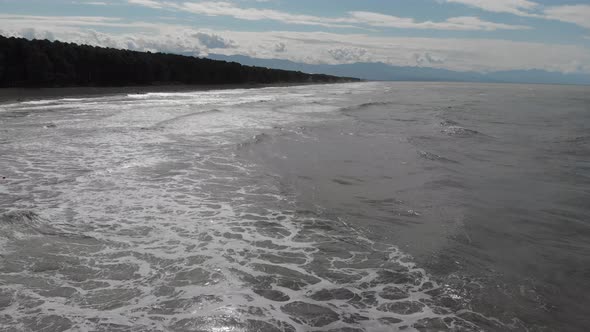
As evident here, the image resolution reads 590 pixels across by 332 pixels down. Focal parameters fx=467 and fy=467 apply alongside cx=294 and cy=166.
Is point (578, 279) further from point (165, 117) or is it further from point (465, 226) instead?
point (165, 117)

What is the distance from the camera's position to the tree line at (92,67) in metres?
33.4

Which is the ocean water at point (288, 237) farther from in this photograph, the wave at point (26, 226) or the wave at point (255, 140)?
the wave at point (255, 140)

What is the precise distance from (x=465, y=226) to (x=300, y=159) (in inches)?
217

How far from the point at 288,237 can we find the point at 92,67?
39.2 meters

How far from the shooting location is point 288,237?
6.60 m

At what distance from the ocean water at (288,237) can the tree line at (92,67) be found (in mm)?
23762

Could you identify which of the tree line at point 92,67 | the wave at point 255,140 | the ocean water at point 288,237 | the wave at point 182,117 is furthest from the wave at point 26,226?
the tree line at point 92,67

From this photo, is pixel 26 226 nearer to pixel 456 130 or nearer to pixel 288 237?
pixel 288 237

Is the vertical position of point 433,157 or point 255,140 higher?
point 255,140

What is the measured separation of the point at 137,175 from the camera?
975cm

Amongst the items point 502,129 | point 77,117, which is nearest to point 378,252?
point 502,129

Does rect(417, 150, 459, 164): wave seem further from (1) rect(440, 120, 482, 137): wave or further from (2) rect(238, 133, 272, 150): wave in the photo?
(2) rect(238, 133, 272, 150): wave

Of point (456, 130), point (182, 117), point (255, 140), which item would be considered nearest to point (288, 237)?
point (255, 140)

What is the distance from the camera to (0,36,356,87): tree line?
109 ft
